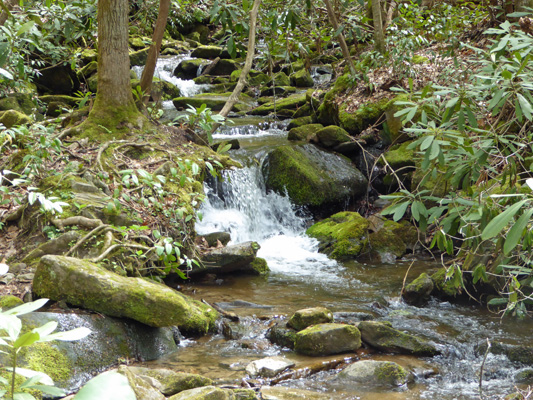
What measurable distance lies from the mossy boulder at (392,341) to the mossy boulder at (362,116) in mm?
6923

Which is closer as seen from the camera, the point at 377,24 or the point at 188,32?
the point at 377,24

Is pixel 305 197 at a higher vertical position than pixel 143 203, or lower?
lower

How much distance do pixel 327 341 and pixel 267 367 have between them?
73cm

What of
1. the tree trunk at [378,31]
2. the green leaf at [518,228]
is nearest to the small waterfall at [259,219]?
the tree trunk at [378,31]

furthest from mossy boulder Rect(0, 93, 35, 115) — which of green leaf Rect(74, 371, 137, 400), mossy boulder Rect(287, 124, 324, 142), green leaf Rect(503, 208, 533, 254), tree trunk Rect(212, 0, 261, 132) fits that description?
green leaf Rect(74, 371, 137, 400)

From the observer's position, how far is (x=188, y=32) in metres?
24.5

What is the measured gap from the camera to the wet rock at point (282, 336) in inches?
194

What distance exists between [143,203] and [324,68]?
47.8 feet

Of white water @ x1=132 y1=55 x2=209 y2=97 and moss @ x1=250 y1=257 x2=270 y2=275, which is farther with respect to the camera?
white water @ x1=132 y1=55 x2=209 y2=97

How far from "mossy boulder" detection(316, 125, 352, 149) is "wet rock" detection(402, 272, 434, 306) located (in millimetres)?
5142

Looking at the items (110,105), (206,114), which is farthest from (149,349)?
(110,105)

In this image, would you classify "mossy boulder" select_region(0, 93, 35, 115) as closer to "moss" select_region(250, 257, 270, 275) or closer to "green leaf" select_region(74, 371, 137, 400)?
"moss" select_region(250, 257, 270, 275)

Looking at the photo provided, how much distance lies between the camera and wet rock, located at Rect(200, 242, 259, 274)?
23.1 feet

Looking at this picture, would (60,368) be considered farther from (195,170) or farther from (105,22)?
(105,22)
